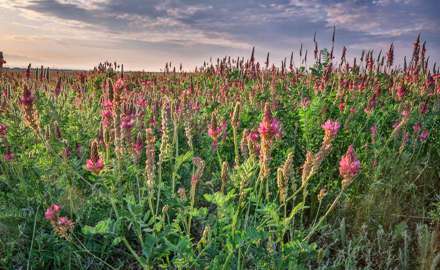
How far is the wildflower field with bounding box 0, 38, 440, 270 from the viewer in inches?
78.0

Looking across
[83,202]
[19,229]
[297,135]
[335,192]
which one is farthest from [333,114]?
[19,229]

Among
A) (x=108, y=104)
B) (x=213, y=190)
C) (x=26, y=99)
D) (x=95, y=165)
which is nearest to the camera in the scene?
(x=95, y=165)

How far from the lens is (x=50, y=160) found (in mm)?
2854

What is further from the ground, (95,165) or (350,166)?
(350,166)

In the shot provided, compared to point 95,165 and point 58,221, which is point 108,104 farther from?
point 58,221

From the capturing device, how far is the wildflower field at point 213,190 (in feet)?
6.50

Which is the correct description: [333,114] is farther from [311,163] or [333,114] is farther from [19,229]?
[19,229]

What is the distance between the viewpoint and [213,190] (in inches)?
120

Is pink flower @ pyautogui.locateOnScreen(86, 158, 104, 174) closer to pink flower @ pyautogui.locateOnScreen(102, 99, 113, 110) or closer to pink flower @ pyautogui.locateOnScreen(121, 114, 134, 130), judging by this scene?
pink flower @ pyautogui.locateOnScreen(121, 114, 134, 130)

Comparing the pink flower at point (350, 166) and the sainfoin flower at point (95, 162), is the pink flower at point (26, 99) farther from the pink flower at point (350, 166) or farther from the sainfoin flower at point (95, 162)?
the pink flower at point (350, 166)

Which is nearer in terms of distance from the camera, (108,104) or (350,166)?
(350,166)

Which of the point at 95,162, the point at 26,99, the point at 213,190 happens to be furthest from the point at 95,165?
the point at 213,190

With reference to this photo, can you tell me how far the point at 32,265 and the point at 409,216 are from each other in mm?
2798

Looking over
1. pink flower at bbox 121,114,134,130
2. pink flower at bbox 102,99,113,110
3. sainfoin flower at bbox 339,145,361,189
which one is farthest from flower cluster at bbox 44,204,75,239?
sainfoin flower at bbox 339,145,361,189
